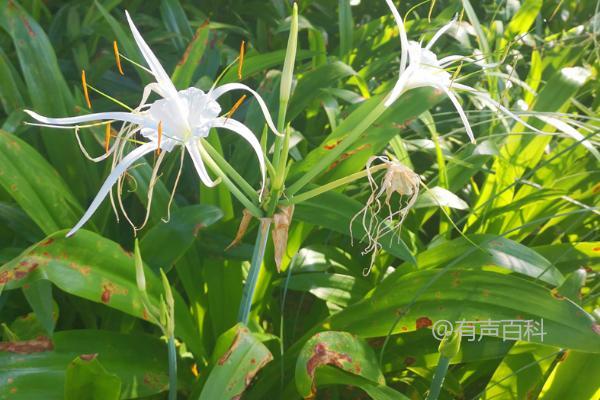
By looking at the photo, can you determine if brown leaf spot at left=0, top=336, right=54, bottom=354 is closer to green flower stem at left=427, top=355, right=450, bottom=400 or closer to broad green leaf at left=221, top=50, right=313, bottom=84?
green flower stem at left=427, top=355, right=450, bottom=400

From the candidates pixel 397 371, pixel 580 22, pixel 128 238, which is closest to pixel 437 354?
pixel 397 371

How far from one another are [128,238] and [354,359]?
1.64ft

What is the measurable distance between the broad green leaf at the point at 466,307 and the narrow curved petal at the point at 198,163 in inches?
16.4

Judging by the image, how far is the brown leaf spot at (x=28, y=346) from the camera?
2.84ft

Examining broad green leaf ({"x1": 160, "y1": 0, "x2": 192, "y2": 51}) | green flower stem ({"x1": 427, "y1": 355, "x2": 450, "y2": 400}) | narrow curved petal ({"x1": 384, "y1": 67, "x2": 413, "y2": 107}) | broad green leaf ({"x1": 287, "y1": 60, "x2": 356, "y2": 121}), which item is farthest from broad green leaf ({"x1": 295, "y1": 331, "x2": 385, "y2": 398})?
broad green leaf ({"x1": 160, "y1": 0, "x2": 192, "y2": 51})

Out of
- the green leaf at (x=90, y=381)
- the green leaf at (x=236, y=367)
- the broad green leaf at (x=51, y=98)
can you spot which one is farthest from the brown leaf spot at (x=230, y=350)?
the broad green leaf at (x=51, y=98)

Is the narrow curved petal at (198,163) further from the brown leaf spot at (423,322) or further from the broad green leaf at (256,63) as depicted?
the broad green leaf at (256,63)

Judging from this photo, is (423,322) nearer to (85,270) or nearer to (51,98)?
(85,270)

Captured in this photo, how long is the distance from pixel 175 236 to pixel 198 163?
0.40m

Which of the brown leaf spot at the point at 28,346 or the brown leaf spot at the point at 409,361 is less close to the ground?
the brown leaf spot at the point at 28,346

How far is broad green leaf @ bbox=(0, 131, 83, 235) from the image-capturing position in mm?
979

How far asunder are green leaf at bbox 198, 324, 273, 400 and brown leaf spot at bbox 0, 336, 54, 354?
230mm

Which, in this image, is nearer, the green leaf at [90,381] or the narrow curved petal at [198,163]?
the narrow curved petal at [198,163]

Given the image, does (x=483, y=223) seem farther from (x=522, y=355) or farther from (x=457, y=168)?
(x=522, y=355)
